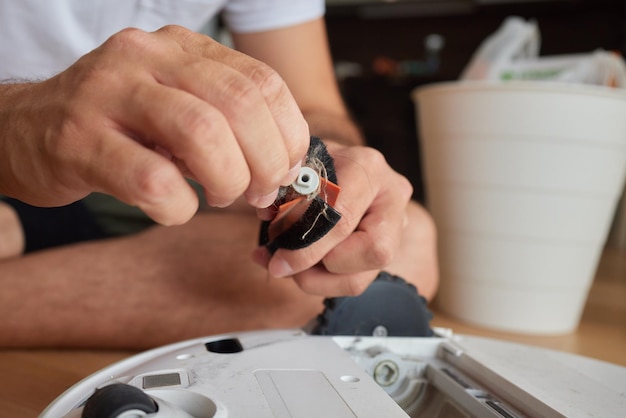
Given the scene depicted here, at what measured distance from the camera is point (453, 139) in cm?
100

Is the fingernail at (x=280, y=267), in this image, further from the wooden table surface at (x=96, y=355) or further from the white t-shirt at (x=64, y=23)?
the white t-shirt at (x=64, y=23)

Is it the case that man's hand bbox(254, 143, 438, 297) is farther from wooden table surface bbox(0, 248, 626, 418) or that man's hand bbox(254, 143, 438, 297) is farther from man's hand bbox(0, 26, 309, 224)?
wooden table surface bbox(0, 248, 626, 418)

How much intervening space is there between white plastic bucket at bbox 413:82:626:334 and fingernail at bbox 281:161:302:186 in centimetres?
60

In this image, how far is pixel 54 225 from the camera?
924 mm

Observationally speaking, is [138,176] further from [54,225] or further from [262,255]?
[54,225]

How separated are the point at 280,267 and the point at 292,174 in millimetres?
140

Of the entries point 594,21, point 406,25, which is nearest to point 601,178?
point 594,21

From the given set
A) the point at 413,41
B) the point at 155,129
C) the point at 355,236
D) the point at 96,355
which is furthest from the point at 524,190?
the point at 413,41

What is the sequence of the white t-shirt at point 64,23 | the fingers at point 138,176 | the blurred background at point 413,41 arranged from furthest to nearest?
the blurred background at point 413,41 → the white t-shirt at point 64,23 → the fingers at point 138,176

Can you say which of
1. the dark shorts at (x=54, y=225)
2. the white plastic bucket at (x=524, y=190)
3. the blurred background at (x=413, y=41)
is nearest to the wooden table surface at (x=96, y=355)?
the white plastic bucket at (x=524, y=190)

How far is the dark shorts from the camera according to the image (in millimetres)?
900

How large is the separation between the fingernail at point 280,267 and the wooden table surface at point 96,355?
0.25 metres

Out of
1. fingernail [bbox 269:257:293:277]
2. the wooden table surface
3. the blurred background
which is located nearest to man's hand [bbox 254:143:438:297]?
fingernail [bbox 269:257:293:277]

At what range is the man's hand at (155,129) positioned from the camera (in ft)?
1.09
